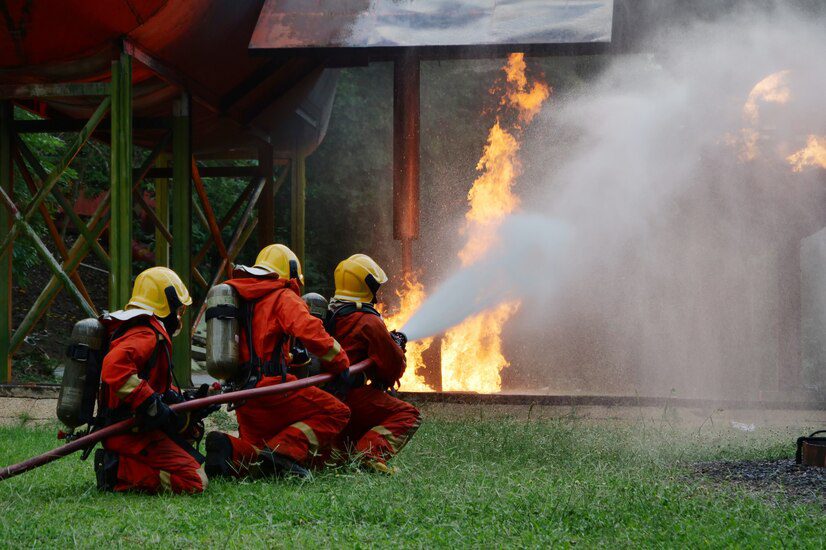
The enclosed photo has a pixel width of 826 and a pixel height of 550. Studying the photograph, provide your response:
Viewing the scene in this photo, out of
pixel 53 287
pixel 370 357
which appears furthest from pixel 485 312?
pixel 370 357

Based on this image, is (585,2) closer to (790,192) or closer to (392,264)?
(790,192)

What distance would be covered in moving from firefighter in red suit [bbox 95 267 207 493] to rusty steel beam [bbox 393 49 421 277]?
16.3 ft

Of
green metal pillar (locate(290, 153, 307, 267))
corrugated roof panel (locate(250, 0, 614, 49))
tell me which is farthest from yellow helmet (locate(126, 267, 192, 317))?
green metal pillar (locate(290, 153, 307, 267))

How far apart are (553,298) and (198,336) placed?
659 cm

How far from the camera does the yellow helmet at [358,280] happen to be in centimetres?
673

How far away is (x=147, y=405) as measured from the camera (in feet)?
17.3

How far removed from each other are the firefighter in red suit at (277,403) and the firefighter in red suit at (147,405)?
41 cm

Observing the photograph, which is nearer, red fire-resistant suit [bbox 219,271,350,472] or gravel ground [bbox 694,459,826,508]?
gravel ground [bbox 694,459,826,508]

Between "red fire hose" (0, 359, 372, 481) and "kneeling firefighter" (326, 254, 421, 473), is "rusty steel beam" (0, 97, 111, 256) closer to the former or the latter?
"kneeling firefighter" (326, 254, 421, 473)

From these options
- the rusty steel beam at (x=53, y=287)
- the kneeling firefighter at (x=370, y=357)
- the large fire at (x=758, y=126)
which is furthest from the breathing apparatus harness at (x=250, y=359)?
the large fire at (x=758, y=126)

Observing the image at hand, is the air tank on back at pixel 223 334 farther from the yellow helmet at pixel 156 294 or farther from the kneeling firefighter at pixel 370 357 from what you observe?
the kneeling firefighter at pixel 370 357

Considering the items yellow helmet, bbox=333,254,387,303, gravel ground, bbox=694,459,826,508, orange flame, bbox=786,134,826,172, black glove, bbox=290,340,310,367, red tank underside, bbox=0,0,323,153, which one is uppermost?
red tank underside, bbox=0,0,323,153

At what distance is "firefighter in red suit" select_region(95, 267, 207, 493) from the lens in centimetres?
528

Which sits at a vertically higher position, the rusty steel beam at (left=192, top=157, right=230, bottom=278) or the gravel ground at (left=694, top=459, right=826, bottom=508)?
the rusty steel beam at (left=192, top=157, right=230, bottom=278)
